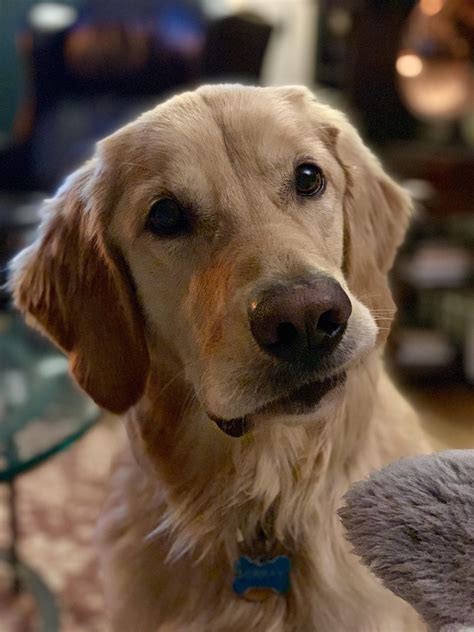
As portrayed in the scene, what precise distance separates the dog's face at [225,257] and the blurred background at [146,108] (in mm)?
422

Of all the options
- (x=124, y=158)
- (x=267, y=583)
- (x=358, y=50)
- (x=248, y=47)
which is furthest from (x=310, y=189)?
(x=248, y=47)

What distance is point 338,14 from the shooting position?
10.6 feet

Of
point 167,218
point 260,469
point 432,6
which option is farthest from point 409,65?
point 260,469

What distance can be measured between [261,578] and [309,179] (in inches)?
25.5

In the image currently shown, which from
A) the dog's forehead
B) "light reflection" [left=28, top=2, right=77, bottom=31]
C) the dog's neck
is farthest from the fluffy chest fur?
"light reflection" [left=28, top=2, right=77, bottom=31]

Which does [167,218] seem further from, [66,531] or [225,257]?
[66,531]

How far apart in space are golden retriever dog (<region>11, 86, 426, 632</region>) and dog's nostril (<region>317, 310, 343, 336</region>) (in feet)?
0.35

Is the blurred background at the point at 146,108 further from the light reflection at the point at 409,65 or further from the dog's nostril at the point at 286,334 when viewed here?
the dog's nostril at the point at 286,334

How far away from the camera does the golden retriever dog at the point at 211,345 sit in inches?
43.6

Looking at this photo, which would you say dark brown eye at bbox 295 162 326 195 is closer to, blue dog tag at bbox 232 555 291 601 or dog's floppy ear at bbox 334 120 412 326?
dog's floppy ear at bbox 334 120 412 326

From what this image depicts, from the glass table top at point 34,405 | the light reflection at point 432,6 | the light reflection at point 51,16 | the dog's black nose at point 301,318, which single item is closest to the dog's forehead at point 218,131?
the dog's black nose at point 301,318

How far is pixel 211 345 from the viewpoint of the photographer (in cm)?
100

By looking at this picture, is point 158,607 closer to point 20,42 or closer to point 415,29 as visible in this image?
point 415,29

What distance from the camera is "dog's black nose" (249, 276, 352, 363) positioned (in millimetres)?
877
